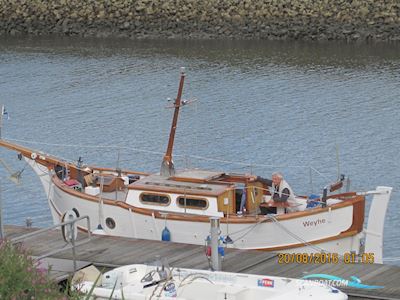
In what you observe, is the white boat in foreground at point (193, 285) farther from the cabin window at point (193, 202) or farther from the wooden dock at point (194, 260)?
the cabin window at point (193, 202)

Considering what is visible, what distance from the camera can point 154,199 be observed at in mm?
25344

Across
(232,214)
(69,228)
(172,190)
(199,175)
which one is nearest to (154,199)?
(172,190)

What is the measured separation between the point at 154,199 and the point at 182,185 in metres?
0.69

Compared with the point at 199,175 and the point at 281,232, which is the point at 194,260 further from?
the point at 199,175

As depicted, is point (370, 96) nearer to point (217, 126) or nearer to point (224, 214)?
point (217, 126)

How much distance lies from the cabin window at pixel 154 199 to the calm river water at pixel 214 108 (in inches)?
190

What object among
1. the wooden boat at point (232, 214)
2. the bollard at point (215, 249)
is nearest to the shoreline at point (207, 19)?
the wooden boat at point (232, 214)

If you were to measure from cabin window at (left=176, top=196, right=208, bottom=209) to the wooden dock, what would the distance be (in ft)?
4.94

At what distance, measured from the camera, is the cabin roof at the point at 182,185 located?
24750 mm

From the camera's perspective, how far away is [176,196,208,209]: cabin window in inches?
973

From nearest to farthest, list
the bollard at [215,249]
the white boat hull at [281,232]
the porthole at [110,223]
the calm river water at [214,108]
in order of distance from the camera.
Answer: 1. the bollard at [215,249]
2. the white boat hull at [281,232]
3. the porthole at [110,223]
4. the calm river water at [214,108]

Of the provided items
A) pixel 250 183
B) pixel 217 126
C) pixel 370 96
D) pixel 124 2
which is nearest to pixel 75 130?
pixel 217 126

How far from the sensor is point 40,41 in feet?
218

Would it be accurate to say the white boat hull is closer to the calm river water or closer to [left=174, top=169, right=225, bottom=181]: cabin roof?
[left=174, top=169, right=225, bottom=181]: cabin roof
